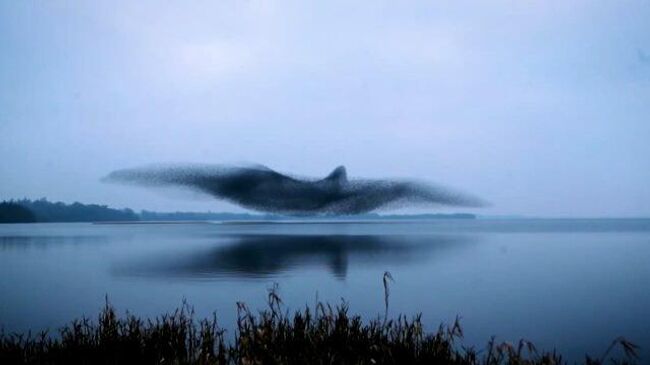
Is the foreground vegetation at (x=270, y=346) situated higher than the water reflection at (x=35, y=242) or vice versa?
the foreground vegetation at (x=270, y=346)

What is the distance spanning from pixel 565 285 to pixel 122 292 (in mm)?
22792

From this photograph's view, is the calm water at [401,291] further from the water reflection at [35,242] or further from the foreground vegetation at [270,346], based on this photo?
the water reflection at [35,242]

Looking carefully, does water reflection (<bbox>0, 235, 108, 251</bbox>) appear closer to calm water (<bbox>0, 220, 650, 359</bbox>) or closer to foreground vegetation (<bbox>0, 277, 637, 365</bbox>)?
calm water (<bbox>0, 220, 650, 359</bbox>)

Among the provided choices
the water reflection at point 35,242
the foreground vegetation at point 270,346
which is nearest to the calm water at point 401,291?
the foreground vegetation at point 270,346

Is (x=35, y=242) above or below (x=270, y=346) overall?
below

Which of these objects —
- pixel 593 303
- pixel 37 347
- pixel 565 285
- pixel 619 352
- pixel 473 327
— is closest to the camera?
pixel 37 347

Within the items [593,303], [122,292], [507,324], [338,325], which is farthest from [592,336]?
[122,292]

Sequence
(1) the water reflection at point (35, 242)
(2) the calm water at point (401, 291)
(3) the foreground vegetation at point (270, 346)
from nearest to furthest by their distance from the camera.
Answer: (3) the foreground vegetation at point (270, 346) → (2) the calm water at point (401, 291) → (1) the water reflection at point (35, 242)

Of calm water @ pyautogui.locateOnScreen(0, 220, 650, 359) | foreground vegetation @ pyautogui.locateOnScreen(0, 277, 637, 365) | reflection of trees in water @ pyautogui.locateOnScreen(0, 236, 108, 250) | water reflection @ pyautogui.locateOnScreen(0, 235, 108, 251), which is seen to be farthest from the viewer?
reflection of trees in water @ pyautogui.locateOnScreen(0, 236, 108, 250)

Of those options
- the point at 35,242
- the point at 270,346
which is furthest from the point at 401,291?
the point at 35,242

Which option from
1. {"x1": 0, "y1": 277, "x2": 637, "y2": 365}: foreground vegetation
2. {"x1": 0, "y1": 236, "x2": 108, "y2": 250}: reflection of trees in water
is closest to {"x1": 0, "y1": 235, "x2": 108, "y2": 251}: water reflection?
{"x1": 0, "y1": 236, "x2": 108, "y2": 250}: reflection of trees in water

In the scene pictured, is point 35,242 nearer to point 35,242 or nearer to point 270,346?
point 35,242

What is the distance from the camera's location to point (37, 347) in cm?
909

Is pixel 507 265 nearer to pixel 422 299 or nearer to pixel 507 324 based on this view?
pixel 422 299
